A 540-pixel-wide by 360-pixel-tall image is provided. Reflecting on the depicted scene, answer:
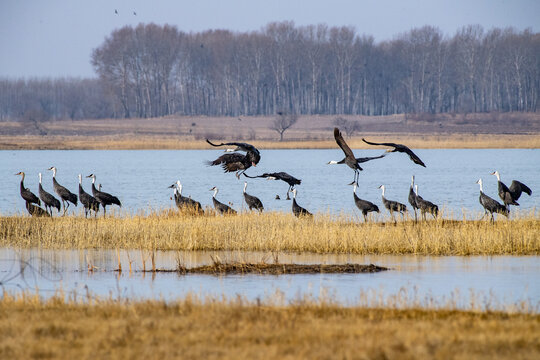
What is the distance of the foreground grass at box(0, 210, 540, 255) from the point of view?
16781mm

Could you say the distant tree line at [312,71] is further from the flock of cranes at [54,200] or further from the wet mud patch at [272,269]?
the wet mud patch at [272,269]

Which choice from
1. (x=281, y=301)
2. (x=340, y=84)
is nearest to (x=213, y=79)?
(x=340, y=84)

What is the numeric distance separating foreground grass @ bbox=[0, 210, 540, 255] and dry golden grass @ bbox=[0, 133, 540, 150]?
145 feet

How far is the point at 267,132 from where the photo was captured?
85.1 meters

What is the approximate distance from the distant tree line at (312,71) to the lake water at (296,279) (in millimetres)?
85470

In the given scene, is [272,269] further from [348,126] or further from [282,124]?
[348,126]

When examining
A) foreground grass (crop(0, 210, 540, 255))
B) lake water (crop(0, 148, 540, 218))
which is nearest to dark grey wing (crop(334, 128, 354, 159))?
foreground grass (crop(0, 210, 540, 255))

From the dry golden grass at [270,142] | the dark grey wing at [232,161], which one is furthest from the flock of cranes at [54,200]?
the dry golden grass at [270,142]

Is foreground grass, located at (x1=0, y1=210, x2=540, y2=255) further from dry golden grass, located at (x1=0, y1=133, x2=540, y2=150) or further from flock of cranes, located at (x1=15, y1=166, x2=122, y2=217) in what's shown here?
dry golden grass, located at (x1=0, y1=133, x2=540, y2=150)

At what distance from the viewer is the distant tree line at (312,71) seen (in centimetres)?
10312

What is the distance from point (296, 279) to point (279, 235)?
155 inches

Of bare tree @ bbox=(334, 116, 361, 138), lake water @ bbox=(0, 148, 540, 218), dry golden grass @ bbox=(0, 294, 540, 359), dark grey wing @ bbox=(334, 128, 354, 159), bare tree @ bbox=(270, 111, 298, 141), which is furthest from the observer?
bare tree @ bbox=(334, 116, 361, 138)

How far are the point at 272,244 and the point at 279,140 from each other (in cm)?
5837

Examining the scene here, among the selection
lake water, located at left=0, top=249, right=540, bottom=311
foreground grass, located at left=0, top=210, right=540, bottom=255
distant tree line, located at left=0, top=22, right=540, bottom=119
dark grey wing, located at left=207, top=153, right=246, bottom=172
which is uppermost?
distant tree line, located at left=0, top=22, right=540, bottom=119
